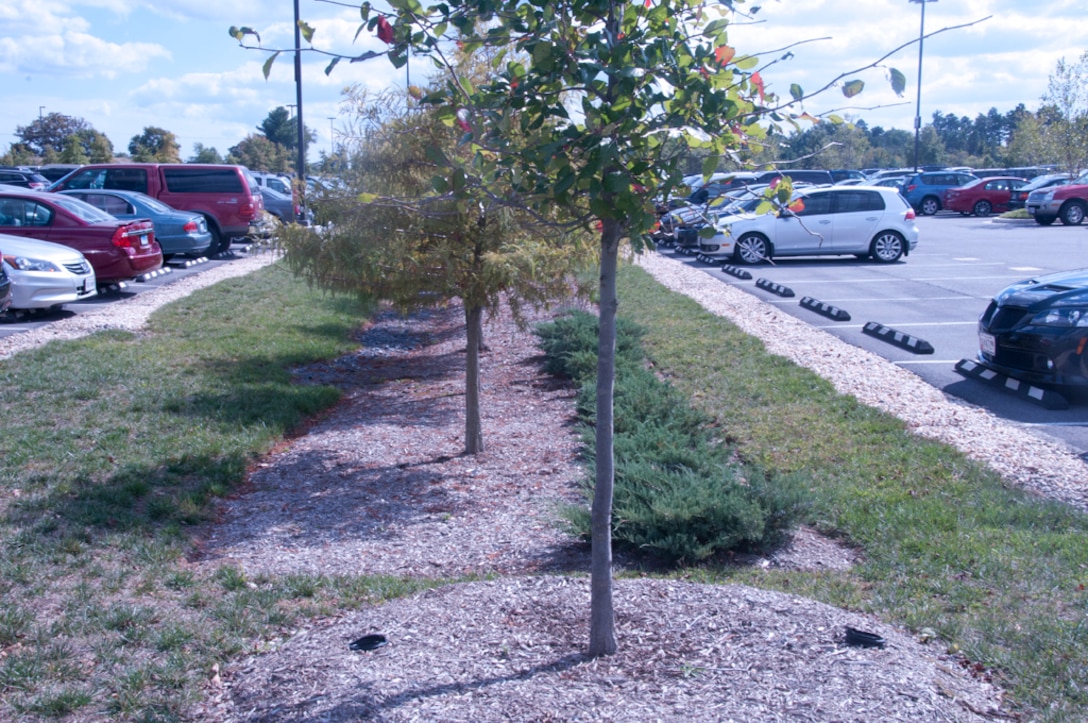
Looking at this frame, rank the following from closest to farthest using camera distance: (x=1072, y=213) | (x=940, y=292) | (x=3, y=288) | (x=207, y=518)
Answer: (x=207, y=518) → (x=3, y=288) → (x=940, y=292) → (x=1072, y=213)

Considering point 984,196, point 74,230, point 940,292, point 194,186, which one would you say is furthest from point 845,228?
point 984,196

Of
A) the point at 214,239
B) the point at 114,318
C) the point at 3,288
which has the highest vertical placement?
the point at 214,239

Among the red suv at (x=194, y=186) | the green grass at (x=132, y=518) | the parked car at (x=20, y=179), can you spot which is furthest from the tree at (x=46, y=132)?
the green grass at (x=132, y=518)

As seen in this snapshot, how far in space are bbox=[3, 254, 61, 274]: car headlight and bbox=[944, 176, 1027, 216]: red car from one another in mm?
36408

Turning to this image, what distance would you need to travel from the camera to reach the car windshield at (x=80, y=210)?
15.6 meters

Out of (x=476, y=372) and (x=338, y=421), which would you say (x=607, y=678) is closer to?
(x=476, y=372)

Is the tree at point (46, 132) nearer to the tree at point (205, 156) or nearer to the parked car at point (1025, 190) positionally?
the tree at point (205, 156)

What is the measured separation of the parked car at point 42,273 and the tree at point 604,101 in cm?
1068

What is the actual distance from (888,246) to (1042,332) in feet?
44.5

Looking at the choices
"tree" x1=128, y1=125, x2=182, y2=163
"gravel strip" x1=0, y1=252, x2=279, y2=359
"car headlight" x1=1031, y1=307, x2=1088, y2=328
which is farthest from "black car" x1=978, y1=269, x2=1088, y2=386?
"tree" x1=128, y1=125, x2=182, y2=163

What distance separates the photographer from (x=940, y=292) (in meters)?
16.2

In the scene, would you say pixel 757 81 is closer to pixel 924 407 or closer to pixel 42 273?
pixel 924 407

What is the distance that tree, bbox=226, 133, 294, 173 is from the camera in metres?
60.8

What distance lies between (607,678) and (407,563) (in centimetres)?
230
